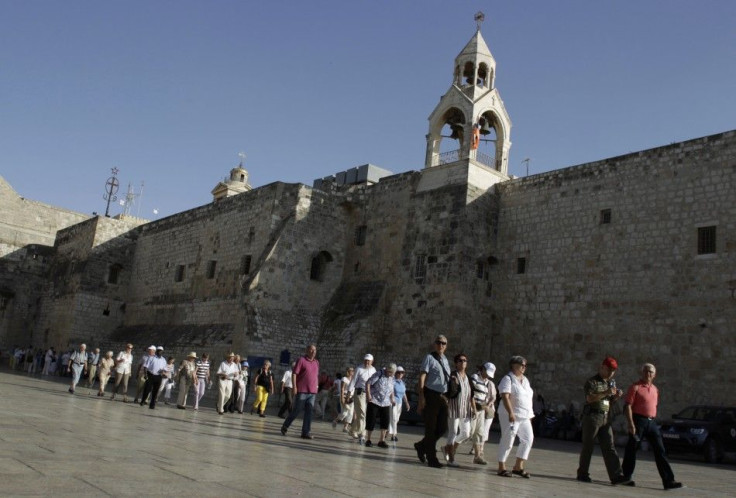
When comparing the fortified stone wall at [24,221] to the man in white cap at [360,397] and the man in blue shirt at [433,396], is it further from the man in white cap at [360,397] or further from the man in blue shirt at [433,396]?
the man in blue shirt at [433,396]

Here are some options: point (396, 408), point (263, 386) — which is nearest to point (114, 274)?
point (263, 386)

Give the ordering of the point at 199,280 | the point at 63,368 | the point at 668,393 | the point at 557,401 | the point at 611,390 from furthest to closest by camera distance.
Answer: the point at 63,368, the point at 199,280, the point at 557,401, the point at 668,393, the point at 611,390

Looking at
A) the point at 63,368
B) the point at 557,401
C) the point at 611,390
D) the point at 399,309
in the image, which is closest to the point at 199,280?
the point at 63,368

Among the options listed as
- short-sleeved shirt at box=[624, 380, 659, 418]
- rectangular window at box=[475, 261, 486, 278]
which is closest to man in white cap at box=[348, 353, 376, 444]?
short-sleeved shirt at box=[624, 380, 659, 418]

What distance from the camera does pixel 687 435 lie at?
13.3m

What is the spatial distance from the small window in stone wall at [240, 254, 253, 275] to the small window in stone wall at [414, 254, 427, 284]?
23.6 ft

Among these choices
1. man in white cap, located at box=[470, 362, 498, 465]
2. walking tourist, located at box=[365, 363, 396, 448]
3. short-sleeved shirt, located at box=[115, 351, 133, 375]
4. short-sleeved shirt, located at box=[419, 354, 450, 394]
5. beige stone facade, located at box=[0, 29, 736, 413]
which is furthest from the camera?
short-sleeved shirt, located at box=[115, 351, 133, 375]

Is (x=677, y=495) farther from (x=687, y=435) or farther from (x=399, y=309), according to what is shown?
(x=399, y=309)

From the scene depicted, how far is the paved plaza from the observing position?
5.35 metres

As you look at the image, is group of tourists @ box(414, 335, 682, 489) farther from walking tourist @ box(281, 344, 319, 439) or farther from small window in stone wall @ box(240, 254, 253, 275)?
small window in stone wall @ box(240, 254, 253, 275)

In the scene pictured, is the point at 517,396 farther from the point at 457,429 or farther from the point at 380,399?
the point at 380,399

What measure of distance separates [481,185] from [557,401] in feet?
22.9

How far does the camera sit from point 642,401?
8438mm

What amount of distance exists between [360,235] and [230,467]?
1927cm
